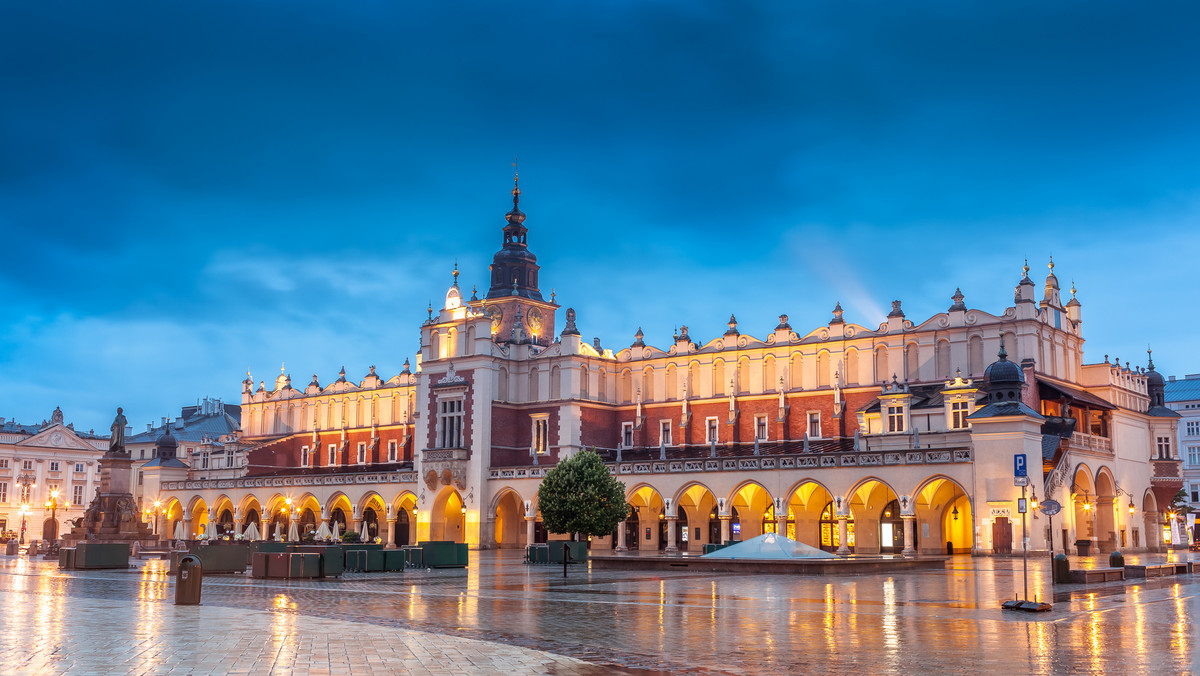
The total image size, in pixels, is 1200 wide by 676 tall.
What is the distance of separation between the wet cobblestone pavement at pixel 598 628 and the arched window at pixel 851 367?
3877 cm

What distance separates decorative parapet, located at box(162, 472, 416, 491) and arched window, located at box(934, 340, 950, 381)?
36740 millimetres

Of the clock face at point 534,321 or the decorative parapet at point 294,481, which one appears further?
the clock face at point 534,321

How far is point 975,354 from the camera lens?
67625mm

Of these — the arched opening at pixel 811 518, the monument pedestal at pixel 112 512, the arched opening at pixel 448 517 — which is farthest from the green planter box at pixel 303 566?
the arched opening at pixel 448 517

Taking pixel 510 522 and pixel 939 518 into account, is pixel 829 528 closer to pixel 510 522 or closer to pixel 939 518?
pixel 939 518

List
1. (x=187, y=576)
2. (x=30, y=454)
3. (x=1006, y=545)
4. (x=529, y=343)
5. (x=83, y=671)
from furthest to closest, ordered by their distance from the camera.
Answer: (x=30, y=454), (x=529, y=343), (x=1006, y=545), (x=187, y=576), (x=83, y=671)

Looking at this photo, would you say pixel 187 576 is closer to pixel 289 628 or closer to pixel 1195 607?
pixel 289 628

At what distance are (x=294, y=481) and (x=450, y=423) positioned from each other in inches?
617

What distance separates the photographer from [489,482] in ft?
254

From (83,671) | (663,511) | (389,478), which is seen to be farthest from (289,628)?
(389,478)

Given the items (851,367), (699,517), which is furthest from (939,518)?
(699,517)

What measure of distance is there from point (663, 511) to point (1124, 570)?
3822cm

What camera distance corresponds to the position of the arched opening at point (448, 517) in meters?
78.6

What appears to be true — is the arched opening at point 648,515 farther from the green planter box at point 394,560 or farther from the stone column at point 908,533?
the green planter box at point 394,560
